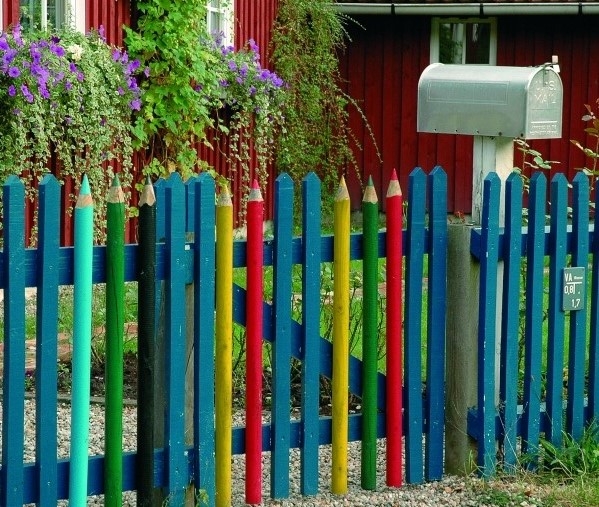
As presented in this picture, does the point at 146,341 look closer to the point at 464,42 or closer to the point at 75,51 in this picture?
the point at 75,51

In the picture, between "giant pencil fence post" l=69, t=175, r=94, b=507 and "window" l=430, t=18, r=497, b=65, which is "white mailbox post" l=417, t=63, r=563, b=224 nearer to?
"giant pencil fence post" l=69, t=175, r=94, b=507

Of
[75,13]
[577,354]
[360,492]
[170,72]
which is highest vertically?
[75,13]

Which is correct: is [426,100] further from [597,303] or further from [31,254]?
[31,254]

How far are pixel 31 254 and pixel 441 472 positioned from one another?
5.94 ft

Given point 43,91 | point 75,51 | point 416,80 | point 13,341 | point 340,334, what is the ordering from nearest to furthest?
1. point 13,341
2. point 340,334
3. point 43,91
4. point 75,51
5. point 416,80

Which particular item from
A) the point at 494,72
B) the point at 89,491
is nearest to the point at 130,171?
the point at 494,72

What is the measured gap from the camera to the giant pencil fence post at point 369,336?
438cm

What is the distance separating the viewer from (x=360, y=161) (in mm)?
14727

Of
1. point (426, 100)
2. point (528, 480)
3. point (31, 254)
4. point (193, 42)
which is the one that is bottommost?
point (528, 480)

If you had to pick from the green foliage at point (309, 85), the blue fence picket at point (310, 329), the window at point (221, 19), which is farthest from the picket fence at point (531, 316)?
the green foliage at point (309, 85)

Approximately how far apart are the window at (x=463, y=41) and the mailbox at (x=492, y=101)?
984 centimetres

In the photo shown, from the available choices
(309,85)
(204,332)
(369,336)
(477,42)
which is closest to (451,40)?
(477,42)

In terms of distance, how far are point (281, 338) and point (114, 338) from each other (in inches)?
24.8

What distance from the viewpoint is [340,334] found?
4383 millimetres
